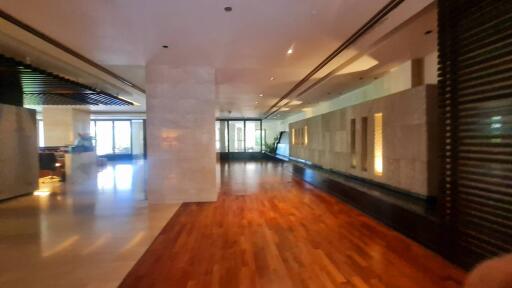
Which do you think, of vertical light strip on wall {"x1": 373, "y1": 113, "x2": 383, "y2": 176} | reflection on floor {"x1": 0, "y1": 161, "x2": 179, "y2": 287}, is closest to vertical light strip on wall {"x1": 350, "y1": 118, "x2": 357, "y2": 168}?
vertical light strip on wall {"x1": 373, "y1": 113, "x2": 383, "y2": 176}

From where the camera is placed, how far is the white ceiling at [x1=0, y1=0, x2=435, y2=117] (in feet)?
11.6

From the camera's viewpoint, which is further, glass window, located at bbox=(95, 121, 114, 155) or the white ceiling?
glass window, located at bbox=(95, 121, 114, 155)

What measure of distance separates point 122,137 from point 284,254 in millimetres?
20507

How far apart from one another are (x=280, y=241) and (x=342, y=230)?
3.56 ft

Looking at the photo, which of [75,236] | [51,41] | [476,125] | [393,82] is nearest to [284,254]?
[476,125]

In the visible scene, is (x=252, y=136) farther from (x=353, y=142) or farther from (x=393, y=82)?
(x=393, y=82)

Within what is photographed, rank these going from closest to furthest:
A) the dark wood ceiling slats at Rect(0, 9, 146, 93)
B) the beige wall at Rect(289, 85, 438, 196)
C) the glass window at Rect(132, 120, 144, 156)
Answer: the dark wood ceiling slats at Rect(0, 9, 146, 93), the beige wall at Rect(289, 85, 438, 196), the glass window at Rect(132, 120, 144, 156)

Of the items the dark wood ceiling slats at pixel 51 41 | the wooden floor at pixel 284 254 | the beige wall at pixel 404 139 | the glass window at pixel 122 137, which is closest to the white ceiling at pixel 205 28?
the dark wood ceiling slats at pixel 51 41

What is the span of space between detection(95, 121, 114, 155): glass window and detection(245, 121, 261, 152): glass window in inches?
399

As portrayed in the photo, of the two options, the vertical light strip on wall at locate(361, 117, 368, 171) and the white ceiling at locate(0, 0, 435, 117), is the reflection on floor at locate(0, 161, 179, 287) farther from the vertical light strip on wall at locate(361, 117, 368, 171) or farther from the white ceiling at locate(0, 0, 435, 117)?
the vertical light strip on wall at locate(361, 117, 368, 171)

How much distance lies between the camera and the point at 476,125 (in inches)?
115

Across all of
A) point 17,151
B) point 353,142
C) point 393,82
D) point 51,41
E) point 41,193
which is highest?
point 51,41

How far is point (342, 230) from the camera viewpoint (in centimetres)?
428

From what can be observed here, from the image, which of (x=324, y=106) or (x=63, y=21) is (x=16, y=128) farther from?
(x=324, y=106)
